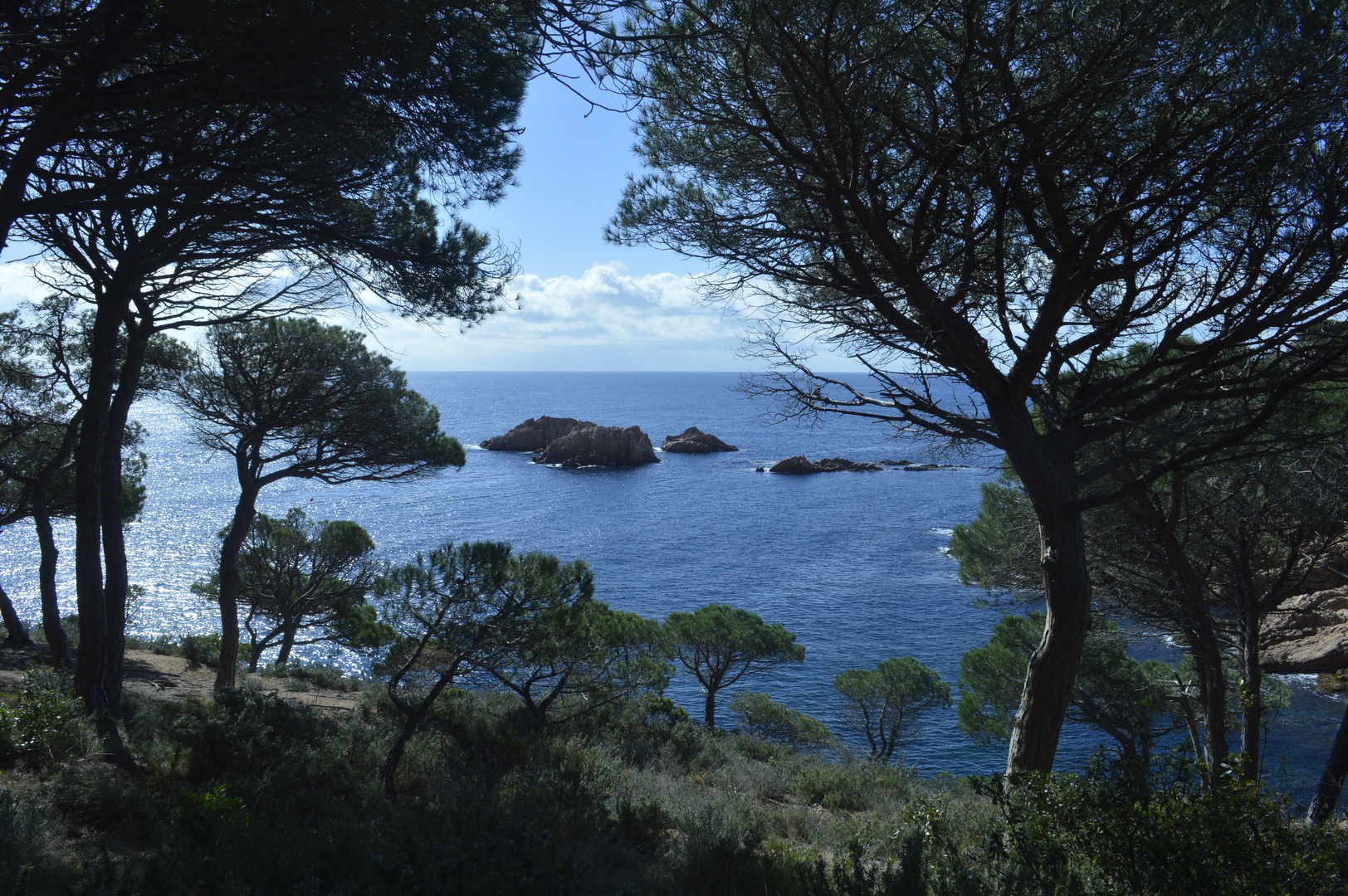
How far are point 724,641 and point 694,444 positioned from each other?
5839 centimetres

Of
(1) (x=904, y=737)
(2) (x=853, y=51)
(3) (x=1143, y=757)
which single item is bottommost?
(1) (x=904, y=737)

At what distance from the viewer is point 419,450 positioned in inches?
500

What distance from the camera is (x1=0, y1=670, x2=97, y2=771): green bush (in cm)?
488

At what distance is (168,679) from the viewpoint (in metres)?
11.5

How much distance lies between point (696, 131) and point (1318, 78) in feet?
12.4

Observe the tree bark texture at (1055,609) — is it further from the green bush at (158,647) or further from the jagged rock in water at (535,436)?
the jagged rock in water at (535,436)

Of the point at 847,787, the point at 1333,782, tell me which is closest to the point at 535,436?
the point at 847,787

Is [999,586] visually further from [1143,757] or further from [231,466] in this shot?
[231,466]

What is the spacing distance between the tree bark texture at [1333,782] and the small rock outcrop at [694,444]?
2749 inches

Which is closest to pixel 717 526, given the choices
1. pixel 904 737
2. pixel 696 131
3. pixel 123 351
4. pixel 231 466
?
pixel 904 737

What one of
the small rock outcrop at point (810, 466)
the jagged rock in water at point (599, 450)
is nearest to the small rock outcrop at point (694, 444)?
the jagged rock in water at point (599, 450)

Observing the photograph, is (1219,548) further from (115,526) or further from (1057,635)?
(115,526)

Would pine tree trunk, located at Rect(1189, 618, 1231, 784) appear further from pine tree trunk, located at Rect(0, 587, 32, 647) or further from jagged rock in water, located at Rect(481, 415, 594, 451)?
jagged rock in water, located at Rect(481, 415, 594, 451)

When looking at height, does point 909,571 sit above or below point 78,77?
below
